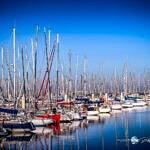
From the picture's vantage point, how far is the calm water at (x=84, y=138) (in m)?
27.4

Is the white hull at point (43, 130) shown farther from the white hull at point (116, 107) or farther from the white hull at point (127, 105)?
the white hull at point (127, 105)

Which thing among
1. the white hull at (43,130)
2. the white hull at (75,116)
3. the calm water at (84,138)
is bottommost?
the calm water at (84,138)

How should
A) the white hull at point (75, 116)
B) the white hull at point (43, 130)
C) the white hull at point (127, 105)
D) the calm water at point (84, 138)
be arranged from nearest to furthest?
the calm water at point (84, 138) < the white hull at point (43, 130) < the white hull at point (75, 116) < the white hull at point (127, 105)

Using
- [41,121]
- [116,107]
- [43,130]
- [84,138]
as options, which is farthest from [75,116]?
[116,107]

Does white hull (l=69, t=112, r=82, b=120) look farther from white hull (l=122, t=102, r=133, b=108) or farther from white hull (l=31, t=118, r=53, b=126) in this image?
white hull (l=122, t=102, r=133, b=108)

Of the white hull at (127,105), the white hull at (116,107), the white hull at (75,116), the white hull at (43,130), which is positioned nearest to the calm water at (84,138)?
the white hull at (43,130)

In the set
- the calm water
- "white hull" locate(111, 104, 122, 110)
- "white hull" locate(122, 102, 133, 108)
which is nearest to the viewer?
the calm water

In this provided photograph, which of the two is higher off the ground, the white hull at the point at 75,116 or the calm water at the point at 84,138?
the white hull at the point at 75,116

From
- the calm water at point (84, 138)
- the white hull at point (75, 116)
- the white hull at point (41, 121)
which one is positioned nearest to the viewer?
the calm water at point (84, 138)

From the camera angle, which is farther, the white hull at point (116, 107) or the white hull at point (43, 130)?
the white hull at point (116, 107)

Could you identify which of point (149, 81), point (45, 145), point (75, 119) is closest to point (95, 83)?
point (149, 81)

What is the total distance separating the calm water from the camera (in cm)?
2744

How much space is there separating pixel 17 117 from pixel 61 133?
462 centimetres

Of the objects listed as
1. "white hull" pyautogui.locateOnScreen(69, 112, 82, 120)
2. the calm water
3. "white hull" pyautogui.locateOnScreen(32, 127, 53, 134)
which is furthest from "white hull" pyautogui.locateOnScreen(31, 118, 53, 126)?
"white hull" pyautogui.locateOnScreen(69, 112, 82, 120)
